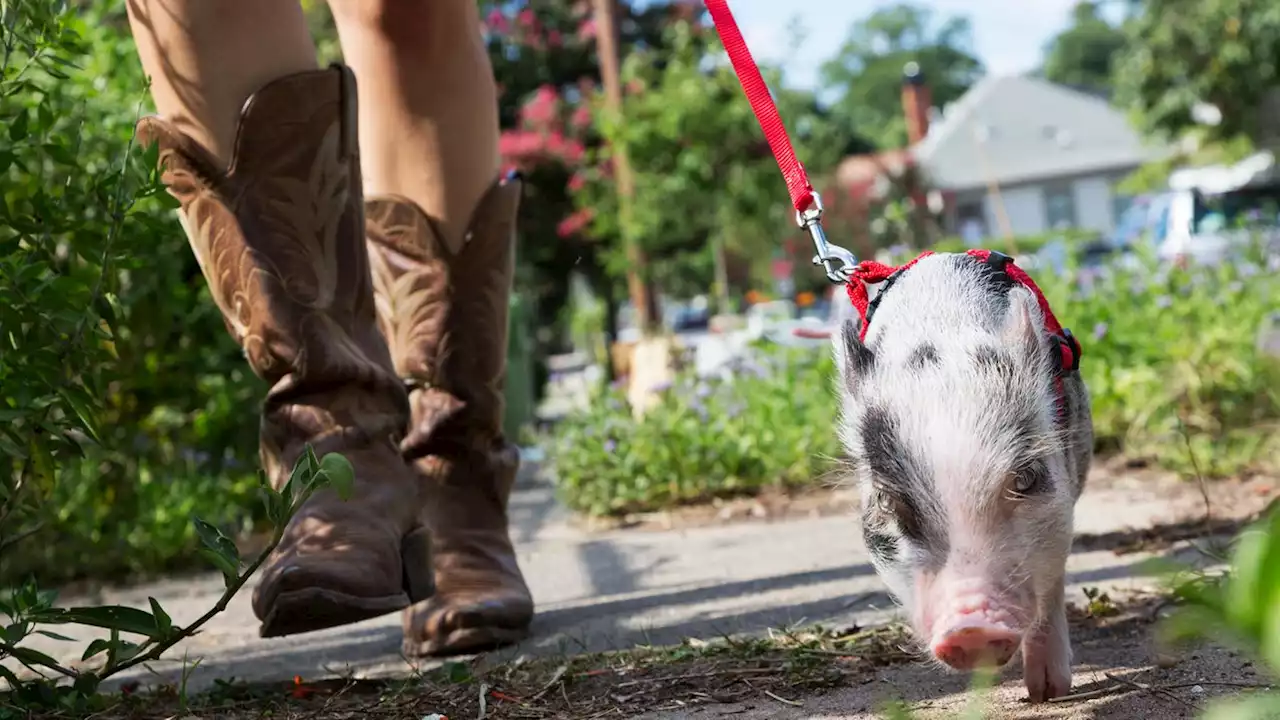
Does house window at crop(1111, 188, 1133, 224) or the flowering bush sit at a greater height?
the flowering bush

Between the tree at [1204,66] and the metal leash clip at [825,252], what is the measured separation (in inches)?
1109

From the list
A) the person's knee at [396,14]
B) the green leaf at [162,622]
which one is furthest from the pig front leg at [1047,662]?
the person's knee at [396,14]

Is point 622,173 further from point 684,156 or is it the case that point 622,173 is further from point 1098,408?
point 1098,408

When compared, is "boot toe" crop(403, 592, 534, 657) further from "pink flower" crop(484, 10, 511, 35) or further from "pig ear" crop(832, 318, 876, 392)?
"pink flower" crop(484, 10, 511, 35)

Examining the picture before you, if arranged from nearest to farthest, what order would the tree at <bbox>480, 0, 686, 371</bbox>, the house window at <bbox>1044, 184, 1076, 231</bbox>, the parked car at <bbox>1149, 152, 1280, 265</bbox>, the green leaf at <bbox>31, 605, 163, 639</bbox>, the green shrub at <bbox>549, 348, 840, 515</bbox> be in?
the green leaf at <bbox>31, 605, 163, 639</bbox>, the green shrub at <bbox>549, 348, 840, 515</bbox>, the parked car at <bbox>1149, 152, 1280, 265</bbox>, the tree at <bbox>480, 0, 686, 371</bbox>, the house window at <bbox>1044, 184, 1076, 231</bbox>

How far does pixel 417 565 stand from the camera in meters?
2.57

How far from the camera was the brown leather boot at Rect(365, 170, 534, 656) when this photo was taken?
3.05m

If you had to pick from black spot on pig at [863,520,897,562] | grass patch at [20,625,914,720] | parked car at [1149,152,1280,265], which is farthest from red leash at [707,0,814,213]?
parked car at [1149,152,1280,265]

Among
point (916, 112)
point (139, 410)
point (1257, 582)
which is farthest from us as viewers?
point (916, 112)

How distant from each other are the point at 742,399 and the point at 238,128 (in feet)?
13.6

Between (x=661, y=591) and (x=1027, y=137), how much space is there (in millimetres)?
54261

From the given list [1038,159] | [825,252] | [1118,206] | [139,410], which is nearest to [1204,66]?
[1118,206]

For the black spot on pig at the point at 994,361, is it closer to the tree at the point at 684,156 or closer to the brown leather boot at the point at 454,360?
the brown leather boot at the point at 454,360

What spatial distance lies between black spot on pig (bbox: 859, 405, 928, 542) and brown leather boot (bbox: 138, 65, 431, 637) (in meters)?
0.94
